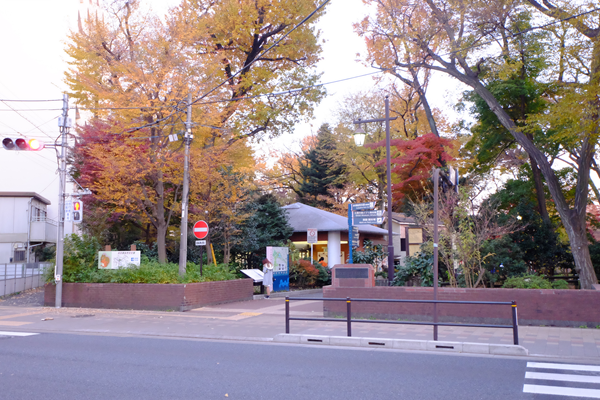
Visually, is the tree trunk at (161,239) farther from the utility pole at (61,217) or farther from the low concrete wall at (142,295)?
the utility pole at (61,217)

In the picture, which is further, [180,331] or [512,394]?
[180,331]

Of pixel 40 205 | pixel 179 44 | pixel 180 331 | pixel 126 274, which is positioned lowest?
pixel 180 331

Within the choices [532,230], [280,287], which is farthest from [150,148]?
[532,230]

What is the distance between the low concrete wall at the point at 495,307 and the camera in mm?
12438

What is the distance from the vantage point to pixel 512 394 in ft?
22.0

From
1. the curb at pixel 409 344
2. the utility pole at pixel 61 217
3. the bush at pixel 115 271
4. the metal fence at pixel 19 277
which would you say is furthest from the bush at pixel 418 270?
the metal fence at pixel 19 277

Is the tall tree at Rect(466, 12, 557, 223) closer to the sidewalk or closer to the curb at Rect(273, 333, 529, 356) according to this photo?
the sidewalk

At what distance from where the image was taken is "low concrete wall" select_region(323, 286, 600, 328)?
1244cm

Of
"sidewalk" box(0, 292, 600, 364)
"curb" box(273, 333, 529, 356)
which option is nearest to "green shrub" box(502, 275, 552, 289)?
"sidewalk" box(0, 292, 600, 364)

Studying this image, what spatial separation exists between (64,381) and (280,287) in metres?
16.4

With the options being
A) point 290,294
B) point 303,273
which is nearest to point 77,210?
point 290,294

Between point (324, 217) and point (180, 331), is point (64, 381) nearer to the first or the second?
point (180, 331)

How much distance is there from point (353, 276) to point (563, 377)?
24.3ft

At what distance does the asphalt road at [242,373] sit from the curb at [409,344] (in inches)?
21.1
